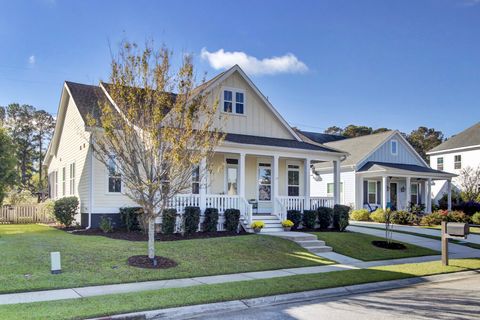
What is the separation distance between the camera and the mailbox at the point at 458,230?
12000 mm

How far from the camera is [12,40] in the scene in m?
18.1

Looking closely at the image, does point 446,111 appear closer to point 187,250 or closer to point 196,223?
point 196,223

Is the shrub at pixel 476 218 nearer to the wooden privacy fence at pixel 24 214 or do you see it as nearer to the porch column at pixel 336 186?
the porch column at pixel 336 186

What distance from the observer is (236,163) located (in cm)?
1953

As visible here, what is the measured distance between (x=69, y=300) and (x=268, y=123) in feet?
47.7

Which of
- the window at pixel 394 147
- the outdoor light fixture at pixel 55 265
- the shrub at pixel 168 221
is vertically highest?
the window at pixel 394 147

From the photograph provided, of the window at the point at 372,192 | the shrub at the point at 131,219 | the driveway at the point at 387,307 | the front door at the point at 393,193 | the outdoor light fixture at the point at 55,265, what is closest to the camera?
the driveway at the point at 387,307

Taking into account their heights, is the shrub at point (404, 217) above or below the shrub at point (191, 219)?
below

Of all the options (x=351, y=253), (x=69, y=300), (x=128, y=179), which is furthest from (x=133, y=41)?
(x=351, y=253)

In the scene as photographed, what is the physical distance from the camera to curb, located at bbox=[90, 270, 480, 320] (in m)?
6.85

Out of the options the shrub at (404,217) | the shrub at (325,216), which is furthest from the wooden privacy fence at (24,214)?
the shrub at (404,217)

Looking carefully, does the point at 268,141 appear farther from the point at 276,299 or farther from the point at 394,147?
the point at 394,147

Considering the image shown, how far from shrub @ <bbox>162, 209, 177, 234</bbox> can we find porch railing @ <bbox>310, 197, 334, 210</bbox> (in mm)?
7040

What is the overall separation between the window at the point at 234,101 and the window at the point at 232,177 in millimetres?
2364
